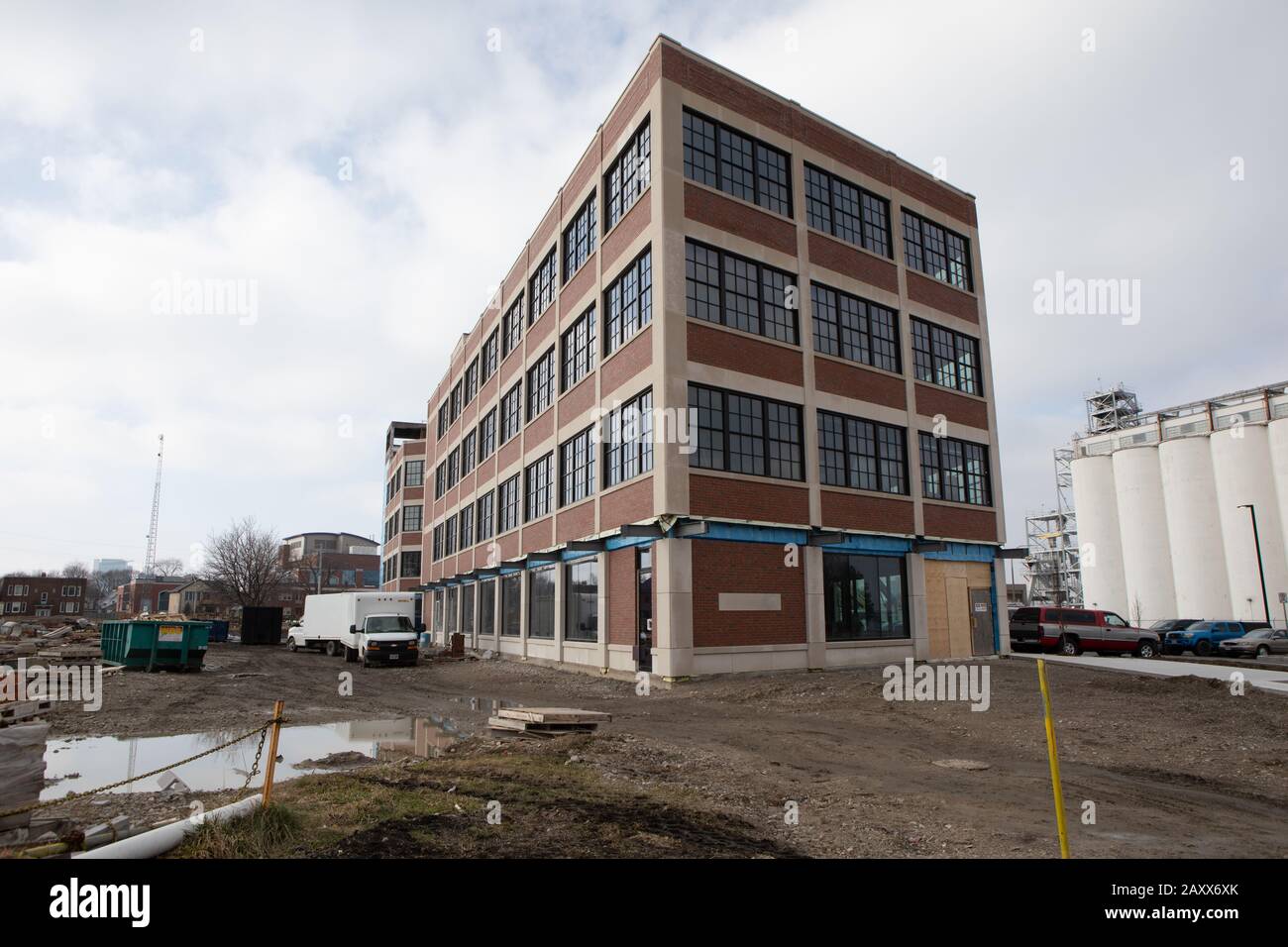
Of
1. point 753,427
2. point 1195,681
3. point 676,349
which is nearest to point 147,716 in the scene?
point 676,349

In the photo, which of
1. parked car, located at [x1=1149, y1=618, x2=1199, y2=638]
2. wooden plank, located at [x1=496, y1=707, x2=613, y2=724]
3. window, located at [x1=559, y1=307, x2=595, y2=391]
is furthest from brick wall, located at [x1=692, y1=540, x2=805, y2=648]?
parked car, located at [x1=1149, y1=618, x2=1199, y2=638]

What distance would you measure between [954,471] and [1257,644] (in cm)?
1816

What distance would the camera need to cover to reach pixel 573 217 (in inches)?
1109

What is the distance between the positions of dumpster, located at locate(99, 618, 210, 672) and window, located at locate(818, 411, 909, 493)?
20689 mm

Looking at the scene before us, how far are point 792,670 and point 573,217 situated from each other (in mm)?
17765

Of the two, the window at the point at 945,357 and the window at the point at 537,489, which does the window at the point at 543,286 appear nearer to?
the window at the point at 537,489

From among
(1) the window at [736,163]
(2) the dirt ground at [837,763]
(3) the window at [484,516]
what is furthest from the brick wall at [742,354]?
(3) the window at [484,516]

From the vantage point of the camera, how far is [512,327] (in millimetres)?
36312

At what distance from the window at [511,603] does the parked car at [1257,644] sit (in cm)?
3114

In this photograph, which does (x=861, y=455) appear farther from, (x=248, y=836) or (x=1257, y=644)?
(x=1257, y=644)

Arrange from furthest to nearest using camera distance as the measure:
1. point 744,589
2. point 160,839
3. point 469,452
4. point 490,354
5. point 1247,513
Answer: point 1247,513 < point 469,452 < point 490,354 < point 744,589 < point 160,839

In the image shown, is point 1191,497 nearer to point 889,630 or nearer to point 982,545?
point 982,545

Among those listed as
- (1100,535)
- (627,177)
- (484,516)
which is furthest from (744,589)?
(1100,535)
